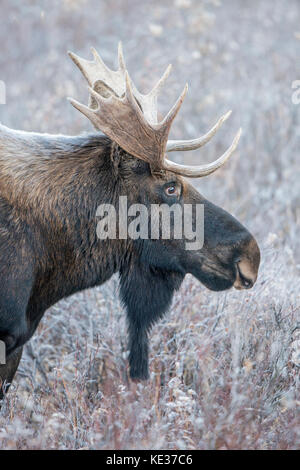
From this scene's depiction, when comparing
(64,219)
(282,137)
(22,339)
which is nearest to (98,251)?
(64,219)

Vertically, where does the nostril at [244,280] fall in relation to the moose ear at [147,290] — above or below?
above

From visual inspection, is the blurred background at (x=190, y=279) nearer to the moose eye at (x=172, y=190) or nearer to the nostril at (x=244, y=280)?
the nostril at (x=244, y=280)

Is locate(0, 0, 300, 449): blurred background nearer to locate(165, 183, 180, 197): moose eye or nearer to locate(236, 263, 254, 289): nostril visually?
locate(236, 263, 254, 289): nostril

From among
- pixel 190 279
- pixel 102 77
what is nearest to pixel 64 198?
pixel 102 77

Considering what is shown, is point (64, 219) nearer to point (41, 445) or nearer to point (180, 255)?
point (180, 255)

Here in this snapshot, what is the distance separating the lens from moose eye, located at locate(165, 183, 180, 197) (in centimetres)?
354

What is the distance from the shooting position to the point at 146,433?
3.01 metres

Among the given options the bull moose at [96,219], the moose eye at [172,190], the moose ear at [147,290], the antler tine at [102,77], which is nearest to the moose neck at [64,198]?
the bull moose at [96,219]

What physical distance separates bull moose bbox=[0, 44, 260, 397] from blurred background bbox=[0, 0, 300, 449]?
43 centimetres

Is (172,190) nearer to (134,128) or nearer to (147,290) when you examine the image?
(134,128)

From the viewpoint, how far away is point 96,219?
3.51 meters

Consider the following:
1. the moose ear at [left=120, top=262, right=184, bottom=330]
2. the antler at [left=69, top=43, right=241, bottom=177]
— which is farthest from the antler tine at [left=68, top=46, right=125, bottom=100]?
the moose ear at [left=120, top=262, right=184, bottom=330]

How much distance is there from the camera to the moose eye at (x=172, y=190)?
140 inches

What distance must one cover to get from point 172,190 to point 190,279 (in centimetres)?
121
